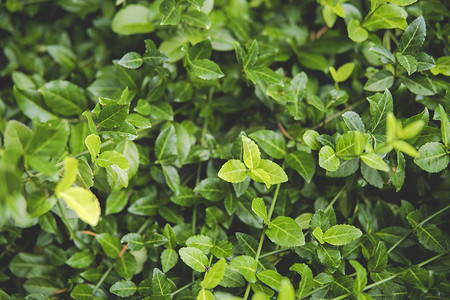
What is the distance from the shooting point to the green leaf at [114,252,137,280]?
117 centimetres

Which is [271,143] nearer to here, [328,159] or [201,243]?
[328,159]

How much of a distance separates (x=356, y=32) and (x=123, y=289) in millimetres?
1238

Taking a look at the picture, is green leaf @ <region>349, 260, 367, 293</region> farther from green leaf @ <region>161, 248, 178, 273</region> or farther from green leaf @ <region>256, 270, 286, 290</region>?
green leaf @ <region>161, 248, 178, 273</region>

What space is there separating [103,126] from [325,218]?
768 mm

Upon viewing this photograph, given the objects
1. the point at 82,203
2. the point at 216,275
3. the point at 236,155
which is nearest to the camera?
the point at 82,203

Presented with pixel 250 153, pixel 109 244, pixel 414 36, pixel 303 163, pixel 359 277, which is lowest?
pixel 109 244

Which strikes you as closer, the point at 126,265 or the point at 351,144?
the point at 351,144

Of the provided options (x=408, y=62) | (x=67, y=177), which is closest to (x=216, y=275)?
(x=67, y=177)

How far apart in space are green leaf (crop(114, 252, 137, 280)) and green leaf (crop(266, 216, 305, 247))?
20.3 inches

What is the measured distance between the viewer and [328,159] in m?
1.03

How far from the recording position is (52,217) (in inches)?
48.7

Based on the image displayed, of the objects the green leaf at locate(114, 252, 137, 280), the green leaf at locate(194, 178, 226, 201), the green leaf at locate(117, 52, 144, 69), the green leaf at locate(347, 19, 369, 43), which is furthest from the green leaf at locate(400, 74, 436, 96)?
the green leaf at locate(114, 252, 137, 280)

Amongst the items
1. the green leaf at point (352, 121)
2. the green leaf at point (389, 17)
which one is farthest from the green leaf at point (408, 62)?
the green leaf at point (352, 121)

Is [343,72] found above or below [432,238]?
above
